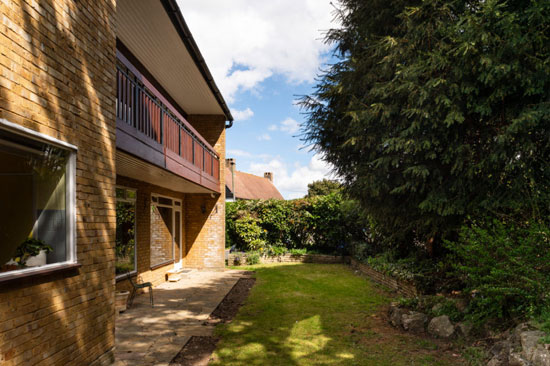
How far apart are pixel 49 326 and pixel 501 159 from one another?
21.1 ft

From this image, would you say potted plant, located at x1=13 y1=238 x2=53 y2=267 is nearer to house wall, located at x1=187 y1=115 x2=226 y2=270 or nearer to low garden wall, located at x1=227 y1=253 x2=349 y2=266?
house wall, located at x1=187 y1=115 x2=226 y2=270

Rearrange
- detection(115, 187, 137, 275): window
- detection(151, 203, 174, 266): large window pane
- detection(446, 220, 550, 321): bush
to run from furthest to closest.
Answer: detection(151, 203, 174, 266): large window pane → detection(115, 187, 137, 275): window → detection(446, 220, 550, 321): bush

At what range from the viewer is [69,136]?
352cm

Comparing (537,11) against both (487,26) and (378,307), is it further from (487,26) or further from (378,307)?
(378,307)

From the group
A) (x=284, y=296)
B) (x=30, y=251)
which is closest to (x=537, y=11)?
(x=30, y=251)

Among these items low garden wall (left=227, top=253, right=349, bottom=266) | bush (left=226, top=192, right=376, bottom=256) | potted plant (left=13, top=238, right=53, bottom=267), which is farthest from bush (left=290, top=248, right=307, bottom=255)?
potted plant (left=13, top=238, right=53, bottom=267)

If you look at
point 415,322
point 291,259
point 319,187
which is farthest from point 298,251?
point 319,187

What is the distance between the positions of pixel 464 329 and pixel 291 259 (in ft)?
36.1

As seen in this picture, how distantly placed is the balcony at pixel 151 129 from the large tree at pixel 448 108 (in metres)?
3.94

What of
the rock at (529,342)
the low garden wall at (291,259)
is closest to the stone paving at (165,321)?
the rock at (529,342)

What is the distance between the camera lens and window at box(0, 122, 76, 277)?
112 inches

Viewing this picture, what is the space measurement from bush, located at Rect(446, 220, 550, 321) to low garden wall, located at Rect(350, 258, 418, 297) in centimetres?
289

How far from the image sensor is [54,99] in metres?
3.28

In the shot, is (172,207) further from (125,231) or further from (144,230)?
(125,231)
